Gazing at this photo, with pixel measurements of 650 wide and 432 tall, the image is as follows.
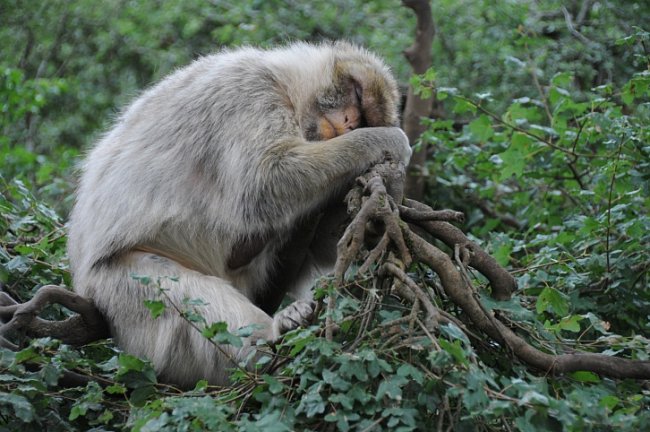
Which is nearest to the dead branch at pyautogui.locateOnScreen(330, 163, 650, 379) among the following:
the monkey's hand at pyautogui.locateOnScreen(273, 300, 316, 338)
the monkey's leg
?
the monkey's hand at pyautogui.locateOnScreen(273, 300, 316, 338)

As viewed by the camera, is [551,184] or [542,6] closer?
[551,184]

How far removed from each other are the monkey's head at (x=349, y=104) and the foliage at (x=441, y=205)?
2.57 feet

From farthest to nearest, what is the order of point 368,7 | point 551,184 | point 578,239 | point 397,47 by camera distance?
point 368,7, point 397,47, point 551,184, point 578,239

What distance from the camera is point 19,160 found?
7477 mm

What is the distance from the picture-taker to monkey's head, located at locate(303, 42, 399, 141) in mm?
4988

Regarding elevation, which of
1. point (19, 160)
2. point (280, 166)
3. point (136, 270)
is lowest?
point (19, 160)

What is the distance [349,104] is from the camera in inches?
200

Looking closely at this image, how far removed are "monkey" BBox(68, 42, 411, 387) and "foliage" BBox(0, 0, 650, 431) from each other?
246 mm

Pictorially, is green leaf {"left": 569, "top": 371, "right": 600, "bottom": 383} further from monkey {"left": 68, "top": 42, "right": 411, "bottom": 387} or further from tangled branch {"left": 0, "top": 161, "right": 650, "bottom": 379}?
monkey {"left": 68, "top": 42, "right": 411, "bottom": 387}

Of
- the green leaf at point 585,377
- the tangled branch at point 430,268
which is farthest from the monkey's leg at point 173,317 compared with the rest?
the green leaf at point 585,377

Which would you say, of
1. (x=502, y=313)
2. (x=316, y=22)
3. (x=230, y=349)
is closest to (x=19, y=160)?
(x=316, y=22)

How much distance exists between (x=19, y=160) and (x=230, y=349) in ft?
13.0

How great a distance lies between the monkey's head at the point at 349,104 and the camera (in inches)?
196

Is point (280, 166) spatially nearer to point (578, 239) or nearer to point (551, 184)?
point (578, 239)
